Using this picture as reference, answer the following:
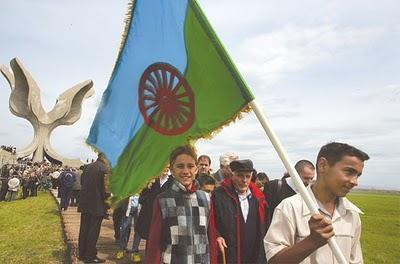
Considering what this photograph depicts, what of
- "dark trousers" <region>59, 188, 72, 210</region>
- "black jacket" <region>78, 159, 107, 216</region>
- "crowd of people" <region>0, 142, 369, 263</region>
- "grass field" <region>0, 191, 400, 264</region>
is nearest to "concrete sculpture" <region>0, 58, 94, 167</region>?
"grass field" <region>0, 191, 400, 264</region>

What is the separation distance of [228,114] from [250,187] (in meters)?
1.40

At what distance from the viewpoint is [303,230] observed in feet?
6.36

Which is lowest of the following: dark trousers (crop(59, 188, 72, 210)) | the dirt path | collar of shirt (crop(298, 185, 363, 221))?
the dirt path

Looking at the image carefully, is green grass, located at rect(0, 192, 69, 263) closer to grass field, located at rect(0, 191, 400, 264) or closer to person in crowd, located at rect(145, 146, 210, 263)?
grass field, located at rect(0, 191, 400, 264)

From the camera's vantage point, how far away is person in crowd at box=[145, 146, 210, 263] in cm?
278

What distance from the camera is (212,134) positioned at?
2.73 meters

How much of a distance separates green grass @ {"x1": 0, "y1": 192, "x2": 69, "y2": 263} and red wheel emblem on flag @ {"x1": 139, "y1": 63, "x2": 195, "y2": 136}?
4522mm

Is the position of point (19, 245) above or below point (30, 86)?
below

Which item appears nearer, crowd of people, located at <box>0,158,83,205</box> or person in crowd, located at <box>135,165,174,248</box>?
person in crowd, located at <box>135,165,174,248</box>

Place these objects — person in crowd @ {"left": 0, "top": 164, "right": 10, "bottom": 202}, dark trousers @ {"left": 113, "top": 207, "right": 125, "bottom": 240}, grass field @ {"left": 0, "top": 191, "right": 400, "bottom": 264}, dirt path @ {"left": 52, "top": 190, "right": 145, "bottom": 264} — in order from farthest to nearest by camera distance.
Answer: person in crowd @ {"left": 0, "top": 164, "right": 10, "bottom": 202} < dark trousers @ {"left": 113, "top": 207, "right": 125, "bottom": 240} < grass field @ {"left": 0, "top": 191, "right": 400, "bottom": 264} < dirt path @ {"left": 52, "top": 190, "right": 145, "bottom": 264}

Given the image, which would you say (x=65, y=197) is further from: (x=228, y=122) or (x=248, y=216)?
(x=228, y=122)

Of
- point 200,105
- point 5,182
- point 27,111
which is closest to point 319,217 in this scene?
point 200,105

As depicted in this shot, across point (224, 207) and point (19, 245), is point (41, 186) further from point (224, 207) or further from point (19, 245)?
point (224, 207)

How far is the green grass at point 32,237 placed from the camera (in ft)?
22.4
